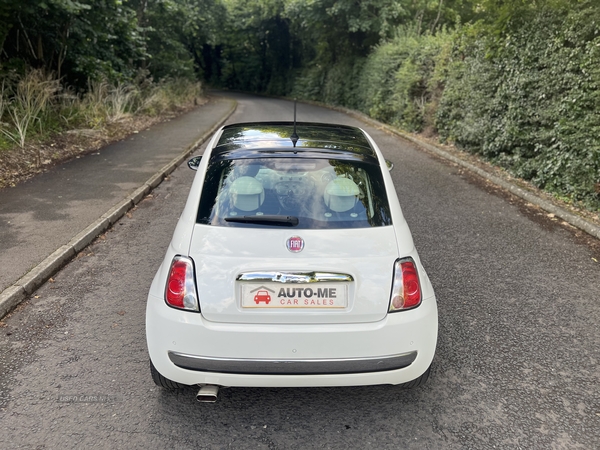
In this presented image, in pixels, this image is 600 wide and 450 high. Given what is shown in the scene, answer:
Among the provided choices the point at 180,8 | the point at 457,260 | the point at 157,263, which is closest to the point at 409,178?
the point at 457,260

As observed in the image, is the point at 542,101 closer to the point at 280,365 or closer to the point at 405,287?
the point at 405,287

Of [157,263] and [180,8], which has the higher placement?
[180,8]

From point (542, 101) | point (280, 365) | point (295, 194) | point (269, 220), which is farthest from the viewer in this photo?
point (542, 101)

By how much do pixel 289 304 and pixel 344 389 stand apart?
0.91 meters

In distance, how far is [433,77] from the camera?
14.9 m

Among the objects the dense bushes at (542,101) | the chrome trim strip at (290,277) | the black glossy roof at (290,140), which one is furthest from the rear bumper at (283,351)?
the dense bushes at (542,101)

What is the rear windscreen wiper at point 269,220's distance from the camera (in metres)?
A: 2.88

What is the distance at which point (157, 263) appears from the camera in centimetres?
520

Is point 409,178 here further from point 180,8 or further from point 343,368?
point 180,8

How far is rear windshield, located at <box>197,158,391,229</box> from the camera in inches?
116

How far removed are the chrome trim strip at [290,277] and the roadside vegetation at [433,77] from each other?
606 cm

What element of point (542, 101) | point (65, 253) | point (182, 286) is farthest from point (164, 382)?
point (542, 101)

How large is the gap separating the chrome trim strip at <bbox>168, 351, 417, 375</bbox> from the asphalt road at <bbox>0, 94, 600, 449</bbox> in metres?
0.41

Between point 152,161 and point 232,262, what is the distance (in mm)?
8363
